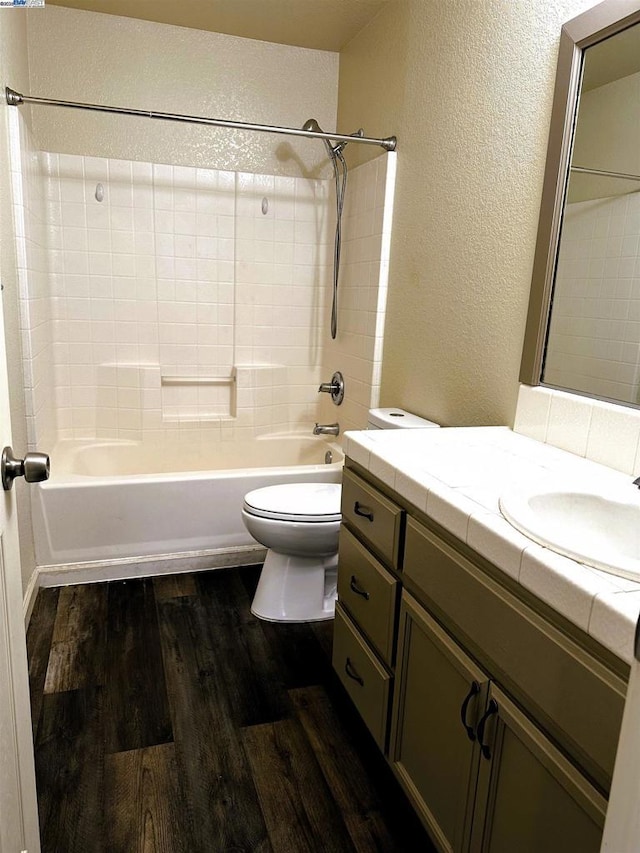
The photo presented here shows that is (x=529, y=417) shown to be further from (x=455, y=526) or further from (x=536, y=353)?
(x=455, y=526)

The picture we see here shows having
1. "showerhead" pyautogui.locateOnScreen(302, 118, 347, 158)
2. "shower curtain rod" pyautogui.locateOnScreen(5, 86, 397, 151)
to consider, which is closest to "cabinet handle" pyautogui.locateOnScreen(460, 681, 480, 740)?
"shower curtain rod" pyautogui.locateOnScreen(5, 86, 397, 151)

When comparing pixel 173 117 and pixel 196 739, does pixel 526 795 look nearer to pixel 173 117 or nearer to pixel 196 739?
pixel 196 739

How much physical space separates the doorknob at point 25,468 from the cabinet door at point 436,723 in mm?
793

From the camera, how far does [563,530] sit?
118cm

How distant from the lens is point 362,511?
5.12 feet

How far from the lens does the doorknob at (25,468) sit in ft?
3.14

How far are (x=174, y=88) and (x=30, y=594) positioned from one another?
2400 millimetres

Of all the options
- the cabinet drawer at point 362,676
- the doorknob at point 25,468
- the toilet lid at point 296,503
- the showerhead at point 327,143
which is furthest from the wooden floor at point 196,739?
the showerhead at point 327,143

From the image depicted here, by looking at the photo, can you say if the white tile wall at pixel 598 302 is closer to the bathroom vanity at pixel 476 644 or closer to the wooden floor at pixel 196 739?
the bathroom vanity at pixel 476 644

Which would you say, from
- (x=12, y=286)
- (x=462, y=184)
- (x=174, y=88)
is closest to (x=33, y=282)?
(x=12, y=286)

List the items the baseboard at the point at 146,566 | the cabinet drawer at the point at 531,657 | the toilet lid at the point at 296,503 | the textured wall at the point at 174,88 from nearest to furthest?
1. the cabinet drawer at the point at 531,657
2. the toilet lid at the point at 296,503
3. the baseboard at the point at 146,566
4. the textured wall at the point at 174,88

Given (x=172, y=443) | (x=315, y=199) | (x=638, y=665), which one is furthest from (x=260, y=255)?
(x=638, y=665)

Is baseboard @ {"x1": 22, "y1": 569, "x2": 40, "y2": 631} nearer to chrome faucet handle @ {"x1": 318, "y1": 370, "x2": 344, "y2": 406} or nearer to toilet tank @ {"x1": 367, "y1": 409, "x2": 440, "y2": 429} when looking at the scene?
toilet tank @ {"x1": 367, "y1": 409, "x2": 440, "y2": 429}

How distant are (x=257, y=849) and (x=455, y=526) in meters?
0.86
